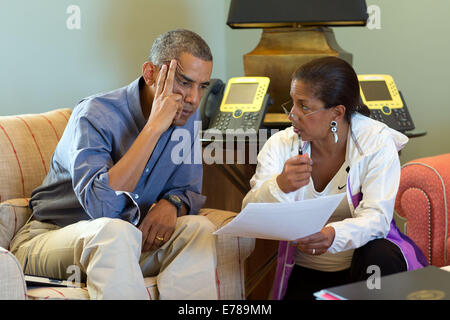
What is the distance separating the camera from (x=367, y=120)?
183 centimetres

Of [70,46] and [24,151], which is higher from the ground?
[70,46]

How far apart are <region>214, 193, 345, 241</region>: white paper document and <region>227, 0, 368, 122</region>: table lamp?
0.90 meters

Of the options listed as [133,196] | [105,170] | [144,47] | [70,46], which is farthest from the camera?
[144,47]

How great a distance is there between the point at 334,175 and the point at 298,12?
35.0 inches

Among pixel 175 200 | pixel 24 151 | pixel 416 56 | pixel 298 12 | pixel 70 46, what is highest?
pixel 298 12

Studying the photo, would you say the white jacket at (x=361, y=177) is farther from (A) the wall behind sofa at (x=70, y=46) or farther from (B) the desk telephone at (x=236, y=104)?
(A) the wall behind sofa at (x=70, y=46)

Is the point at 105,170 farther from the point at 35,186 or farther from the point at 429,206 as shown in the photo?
the point at 429,206

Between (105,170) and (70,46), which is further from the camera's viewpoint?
(70,46)

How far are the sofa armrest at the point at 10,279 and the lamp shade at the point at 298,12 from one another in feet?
4.90

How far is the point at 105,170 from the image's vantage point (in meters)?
1.62

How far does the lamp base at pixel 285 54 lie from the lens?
8.20 ft

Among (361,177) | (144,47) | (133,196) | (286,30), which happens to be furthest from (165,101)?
(144,47)

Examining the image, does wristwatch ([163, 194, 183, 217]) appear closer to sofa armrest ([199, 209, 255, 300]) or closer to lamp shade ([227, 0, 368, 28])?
sofa armrest ([199, 209, 255, 300])
